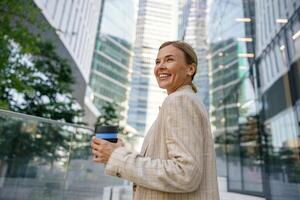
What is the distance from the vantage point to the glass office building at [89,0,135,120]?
16375 millimetres

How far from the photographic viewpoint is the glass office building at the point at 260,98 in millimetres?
4031

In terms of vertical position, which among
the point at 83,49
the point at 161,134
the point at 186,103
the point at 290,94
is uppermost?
the point at 83,49

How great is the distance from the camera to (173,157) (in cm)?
88

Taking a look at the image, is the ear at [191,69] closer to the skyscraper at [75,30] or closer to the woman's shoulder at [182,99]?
the woman's shoulder at [182,99]

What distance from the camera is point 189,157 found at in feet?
2.79

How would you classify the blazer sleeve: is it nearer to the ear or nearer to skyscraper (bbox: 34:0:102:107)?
the ear

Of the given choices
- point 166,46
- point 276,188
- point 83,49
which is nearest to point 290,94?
point 276,188

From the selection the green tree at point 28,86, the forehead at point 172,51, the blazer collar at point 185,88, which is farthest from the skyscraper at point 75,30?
the blazer collar at point 185,88

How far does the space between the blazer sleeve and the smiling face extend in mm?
179

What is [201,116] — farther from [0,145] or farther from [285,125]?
[0,145]

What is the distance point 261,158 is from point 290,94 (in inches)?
76.4

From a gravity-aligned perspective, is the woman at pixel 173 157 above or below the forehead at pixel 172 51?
below

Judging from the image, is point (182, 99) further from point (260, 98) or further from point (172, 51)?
point (260, 98)

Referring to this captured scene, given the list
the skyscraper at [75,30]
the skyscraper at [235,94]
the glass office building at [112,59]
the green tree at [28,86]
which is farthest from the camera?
the glass office building at [112,59]
